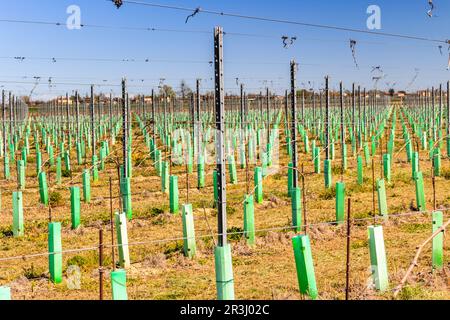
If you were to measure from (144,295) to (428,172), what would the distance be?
12.7 m

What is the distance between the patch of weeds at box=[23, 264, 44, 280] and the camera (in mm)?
7773

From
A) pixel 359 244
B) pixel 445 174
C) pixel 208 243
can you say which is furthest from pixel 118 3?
pixel 445 174

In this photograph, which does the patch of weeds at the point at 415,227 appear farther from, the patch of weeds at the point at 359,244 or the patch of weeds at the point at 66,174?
the patch of weeds at the point at 66,174

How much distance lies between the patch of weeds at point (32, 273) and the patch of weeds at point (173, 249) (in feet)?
5.99

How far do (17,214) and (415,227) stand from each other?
6.91m

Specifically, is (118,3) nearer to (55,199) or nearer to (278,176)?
(55,199)

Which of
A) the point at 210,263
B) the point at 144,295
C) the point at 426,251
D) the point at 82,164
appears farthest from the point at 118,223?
the point at 82,164

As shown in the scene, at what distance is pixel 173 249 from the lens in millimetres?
9070

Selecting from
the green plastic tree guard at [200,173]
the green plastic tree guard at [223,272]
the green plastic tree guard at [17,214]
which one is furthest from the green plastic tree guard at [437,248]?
the green plastic tree guard at [200,173]

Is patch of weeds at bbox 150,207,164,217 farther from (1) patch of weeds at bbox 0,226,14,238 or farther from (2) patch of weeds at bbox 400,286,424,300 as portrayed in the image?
(2) patch of weeds at bbox 400,286,424,300

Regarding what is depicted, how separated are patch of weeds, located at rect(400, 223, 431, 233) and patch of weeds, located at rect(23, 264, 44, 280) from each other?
5.84m

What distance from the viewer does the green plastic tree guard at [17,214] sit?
34.0 feet

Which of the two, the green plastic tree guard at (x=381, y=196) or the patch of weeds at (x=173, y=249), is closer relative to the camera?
the patch of weeds at (x=173, y=249)
